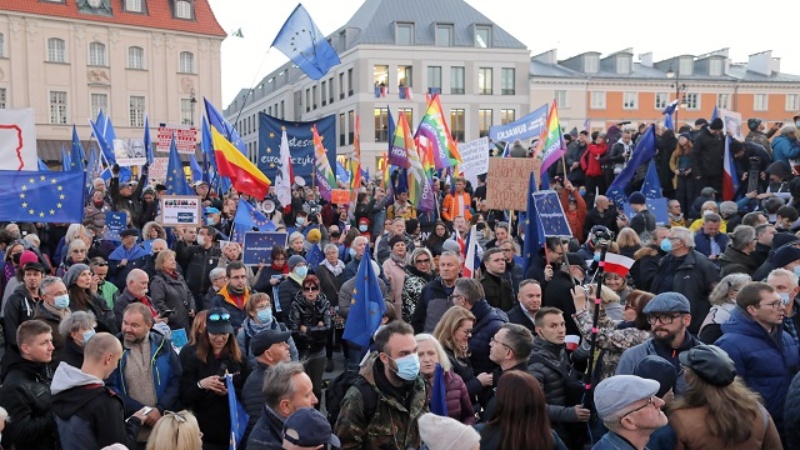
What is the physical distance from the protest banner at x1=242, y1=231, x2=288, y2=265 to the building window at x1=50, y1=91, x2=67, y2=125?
42995mm

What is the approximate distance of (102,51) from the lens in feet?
161

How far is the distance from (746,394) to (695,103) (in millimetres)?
68025

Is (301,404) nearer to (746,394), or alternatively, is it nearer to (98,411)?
(98,411)

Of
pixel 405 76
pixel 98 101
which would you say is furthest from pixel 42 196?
pixel 405 76

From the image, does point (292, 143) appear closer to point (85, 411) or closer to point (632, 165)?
point (632, 165)

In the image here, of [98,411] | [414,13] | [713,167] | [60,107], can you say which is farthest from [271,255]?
[414,13]

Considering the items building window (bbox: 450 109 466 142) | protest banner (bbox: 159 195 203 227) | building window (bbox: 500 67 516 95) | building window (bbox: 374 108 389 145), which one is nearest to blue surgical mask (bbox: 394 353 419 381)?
protest banner (bbox: 159 195 203 227)

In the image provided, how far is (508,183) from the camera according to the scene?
31.7ft

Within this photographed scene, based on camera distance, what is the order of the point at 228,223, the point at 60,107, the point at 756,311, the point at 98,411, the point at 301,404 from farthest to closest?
1. the point at 60,107
2. the point at 228,223
3. the point at 756,311
4. the point at 98,411
5. the point at 301,404

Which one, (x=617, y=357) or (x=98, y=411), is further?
(x=617, y=357)

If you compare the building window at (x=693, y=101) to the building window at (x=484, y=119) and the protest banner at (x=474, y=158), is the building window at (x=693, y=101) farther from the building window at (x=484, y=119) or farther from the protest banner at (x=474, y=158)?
the protest banner at (x=474, y=158)

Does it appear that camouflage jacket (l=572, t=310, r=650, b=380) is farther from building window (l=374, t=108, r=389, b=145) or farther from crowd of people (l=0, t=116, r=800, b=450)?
building window (l=374, t=108, r=389, b=145)

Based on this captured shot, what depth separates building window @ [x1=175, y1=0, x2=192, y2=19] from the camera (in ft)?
167

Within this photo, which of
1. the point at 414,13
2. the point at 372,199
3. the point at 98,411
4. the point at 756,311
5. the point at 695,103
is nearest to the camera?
the point at 98,411
